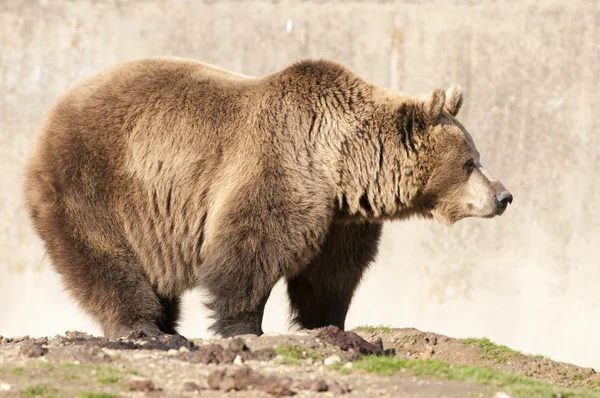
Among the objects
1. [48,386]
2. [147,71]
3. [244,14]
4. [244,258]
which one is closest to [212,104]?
[147,71]

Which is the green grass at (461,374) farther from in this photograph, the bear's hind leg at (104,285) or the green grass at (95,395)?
the bear's hind leg at (104,285)

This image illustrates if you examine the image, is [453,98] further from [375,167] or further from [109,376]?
[109,376]

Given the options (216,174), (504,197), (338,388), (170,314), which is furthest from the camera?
(170,314)

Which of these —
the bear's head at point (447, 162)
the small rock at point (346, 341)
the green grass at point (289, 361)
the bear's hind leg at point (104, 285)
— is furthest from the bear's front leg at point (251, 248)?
the green grass at point (289, 361)

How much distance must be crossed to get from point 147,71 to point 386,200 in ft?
6.40

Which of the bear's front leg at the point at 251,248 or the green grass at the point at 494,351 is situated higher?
the bear's front leg at the point at 251,248

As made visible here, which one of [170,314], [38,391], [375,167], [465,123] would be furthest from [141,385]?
[465,123]

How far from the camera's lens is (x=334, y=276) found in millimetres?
7781

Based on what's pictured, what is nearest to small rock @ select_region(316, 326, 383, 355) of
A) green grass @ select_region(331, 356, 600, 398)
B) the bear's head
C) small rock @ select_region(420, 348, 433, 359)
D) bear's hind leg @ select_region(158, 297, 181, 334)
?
green grass @ select_region(331, 356, 600, 398)

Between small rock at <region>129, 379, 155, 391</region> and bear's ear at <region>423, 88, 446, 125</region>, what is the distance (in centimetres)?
320

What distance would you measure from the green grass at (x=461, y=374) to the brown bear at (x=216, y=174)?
5.21ft

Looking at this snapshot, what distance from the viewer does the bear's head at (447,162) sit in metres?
7.46

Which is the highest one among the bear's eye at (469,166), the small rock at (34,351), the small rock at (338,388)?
the bear's eye at (469,166)

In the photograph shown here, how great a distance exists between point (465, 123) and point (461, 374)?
214 inches
